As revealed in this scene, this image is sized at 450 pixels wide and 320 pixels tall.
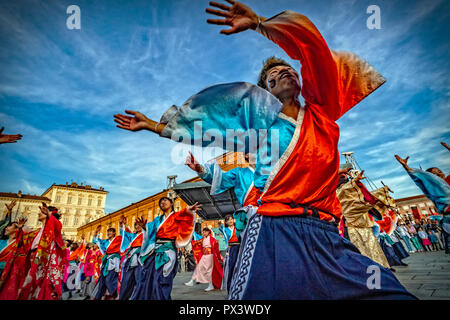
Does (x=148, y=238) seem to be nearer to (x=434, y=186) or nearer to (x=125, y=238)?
(x=125, y=238)

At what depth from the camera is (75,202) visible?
52281mm

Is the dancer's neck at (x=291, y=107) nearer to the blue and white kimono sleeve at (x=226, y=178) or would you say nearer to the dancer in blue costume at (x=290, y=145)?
the dancer in blue costume at (x=290, y=145)

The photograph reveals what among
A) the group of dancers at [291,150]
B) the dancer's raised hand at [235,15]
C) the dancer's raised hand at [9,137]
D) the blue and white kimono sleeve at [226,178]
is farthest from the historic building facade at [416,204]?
the dancer's raised hand at [9,137]

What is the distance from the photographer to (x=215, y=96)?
1.32 metres

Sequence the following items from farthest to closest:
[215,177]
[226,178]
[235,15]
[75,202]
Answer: [75,202], [226,178], [215,177], [235,15]

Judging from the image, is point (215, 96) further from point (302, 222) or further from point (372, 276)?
point (372, 276)

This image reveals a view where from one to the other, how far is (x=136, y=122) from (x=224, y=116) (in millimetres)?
611

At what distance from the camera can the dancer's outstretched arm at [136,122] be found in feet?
4.67

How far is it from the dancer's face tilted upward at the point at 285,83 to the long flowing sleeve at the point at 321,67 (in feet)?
0.29

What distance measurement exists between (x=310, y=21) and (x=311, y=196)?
1.07 metres

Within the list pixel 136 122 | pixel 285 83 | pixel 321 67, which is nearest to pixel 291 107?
pixel 285 83

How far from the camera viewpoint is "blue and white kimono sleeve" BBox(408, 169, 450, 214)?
17.3 feet

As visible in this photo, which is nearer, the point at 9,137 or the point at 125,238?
the point at 9,137
